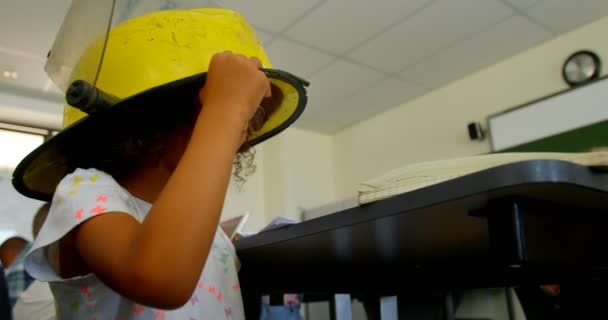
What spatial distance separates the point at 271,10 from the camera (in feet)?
8.79

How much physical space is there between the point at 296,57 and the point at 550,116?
64.1 inches

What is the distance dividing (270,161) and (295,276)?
123 inches

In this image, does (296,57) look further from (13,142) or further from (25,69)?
(13,142)

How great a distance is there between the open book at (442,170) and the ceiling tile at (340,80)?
9.18 feet

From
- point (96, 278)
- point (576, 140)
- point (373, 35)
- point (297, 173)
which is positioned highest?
point (373, 35)

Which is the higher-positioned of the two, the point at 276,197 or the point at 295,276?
the point at 276,197

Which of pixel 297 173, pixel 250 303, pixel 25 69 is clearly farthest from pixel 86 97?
pixel 297 173

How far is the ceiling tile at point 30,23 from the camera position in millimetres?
2484

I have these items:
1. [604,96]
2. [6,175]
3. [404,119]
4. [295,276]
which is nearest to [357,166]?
[404,119]

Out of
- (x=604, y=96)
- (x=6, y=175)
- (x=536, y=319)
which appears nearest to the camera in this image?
(x=536, y=319)

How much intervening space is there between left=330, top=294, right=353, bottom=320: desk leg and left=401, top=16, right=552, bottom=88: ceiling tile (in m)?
2.43

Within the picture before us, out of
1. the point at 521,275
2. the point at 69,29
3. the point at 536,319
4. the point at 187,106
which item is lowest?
the point at 536,319

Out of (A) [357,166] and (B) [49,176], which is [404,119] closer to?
(A) [357,166]

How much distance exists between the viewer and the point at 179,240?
1.55ft
